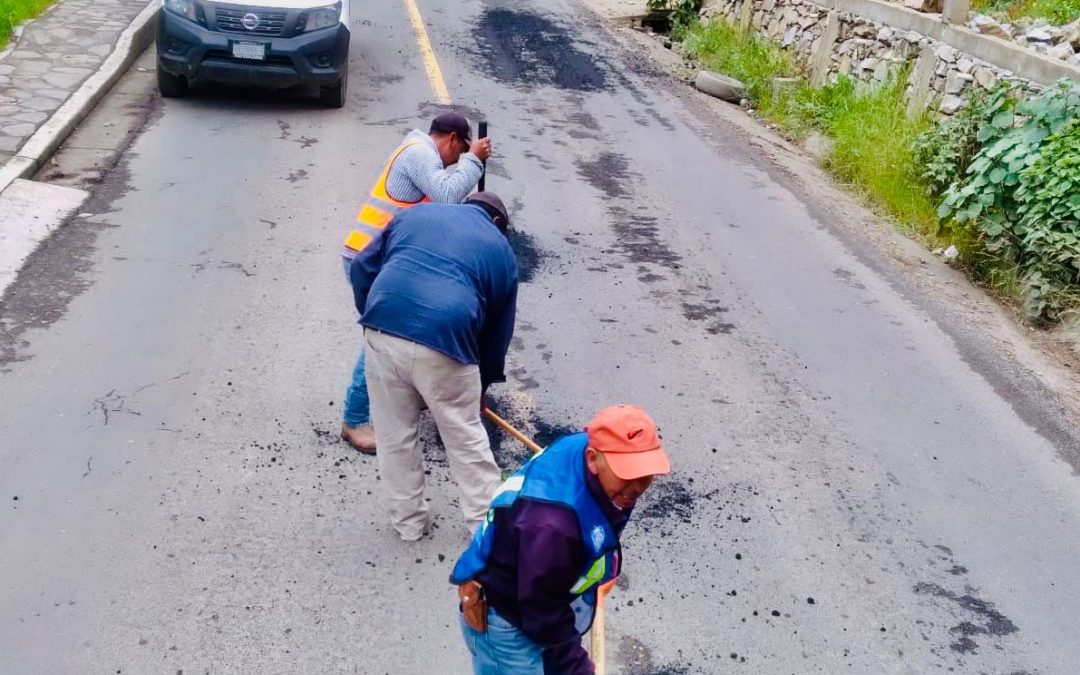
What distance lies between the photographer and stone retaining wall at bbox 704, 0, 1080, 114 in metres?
9.65

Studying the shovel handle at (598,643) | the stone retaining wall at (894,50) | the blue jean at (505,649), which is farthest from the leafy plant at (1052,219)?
the blue jean at (505,649)

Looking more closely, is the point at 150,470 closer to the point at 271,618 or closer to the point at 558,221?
the point at 271,618

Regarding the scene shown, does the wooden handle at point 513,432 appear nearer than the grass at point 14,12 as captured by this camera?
Yes

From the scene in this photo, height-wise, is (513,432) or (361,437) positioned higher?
(513,432)

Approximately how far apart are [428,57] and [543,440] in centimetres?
939

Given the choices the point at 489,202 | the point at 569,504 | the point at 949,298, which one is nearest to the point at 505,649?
the point at 569,504

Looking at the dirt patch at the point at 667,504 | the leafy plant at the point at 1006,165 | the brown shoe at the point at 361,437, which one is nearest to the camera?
the dirt patch at the point at 667,504

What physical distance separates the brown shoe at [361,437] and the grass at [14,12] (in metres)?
8.83

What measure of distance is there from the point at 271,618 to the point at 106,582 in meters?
0.72

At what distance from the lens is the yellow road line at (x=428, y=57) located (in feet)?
39.7

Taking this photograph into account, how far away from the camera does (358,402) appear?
5230mm

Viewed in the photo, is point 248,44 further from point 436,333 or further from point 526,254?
point 436,333

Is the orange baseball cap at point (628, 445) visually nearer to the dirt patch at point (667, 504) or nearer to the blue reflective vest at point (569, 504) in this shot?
the blue reflective vest at point (569, 504)

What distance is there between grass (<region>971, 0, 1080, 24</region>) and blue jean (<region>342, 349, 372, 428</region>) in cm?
859
